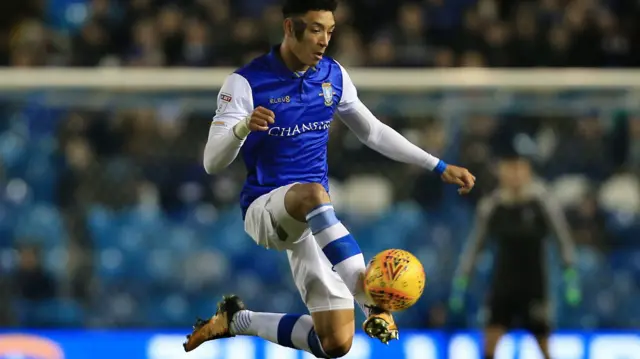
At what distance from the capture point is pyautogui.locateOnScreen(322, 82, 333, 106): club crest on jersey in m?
6.14

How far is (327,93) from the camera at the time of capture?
6148mm

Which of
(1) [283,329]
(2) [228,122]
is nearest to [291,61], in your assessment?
(2) [228,122]

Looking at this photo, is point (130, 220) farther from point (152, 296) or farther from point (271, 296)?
point (271, 296)

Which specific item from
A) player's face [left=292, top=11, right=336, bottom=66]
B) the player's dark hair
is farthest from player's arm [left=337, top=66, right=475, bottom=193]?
the player's dark hair

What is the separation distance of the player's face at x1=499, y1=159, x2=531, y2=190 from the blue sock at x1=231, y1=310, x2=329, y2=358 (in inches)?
139

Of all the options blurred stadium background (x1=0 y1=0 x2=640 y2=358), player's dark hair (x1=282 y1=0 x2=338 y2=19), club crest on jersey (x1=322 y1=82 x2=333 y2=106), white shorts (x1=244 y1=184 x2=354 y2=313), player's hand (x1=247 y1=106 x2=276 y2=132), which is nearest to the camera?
player's hand (x1=247 y1=106 x2=276 y2=132)

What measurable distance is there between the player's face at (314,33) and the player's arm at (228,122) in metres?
0.32

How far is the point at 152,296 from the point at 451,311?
2.46m

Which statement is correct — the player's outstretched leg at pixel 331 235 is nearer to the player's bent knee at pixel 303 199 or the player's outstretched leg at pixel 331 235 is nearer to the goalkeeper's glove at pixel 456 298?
the player's bent knee at pixel 303 199

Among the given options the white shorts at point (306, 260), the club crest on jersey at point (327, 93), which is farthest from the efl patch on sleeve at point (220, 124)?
the club crest on jersey at point (327, 93)

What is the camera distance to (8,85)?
10.7 metres

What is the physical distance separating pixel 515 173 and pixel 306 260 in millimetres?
3738

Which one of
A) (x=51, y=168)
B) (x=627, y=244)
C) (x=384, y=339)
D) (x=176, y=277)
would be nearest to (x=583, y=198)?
(x=627, y=244)

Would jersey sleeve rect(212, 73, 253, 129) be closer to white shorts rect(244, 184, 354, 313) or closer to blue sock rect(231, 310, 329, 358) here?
white shorts rect(244, 184, 354, 313)
